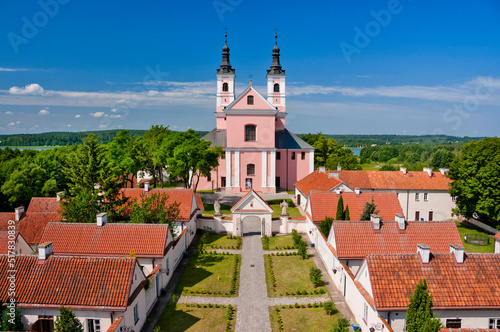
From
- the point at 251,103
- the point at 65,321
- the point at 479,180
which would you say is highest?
the point at 251,103

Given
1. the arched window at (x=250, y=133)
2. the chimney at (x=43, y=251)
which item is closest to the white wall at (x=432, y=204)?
the arched window at (x=250, y=133)

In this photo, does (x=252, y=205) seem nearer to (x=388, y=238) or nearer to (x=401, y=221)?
(x=388, y=238)

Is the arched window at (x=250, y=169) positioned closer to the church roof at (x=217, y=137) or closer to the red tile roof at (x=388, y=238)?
the church roof at (x=217, y=137)

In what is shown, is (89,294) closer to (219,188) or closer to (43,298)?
(43,298)

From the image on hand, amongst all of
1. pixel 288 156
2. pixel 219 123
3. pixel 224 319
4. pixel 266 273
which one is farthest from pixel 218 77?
pixel 224 319

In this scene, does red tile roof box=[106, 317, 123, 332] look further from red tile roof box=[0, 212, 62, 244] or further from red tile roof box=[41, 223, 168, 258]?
red tile roof box=[0, 212, 62, 244]

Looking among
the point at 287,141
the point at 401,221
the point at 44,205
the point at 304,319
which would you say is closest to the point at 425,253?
the point at 401,221
